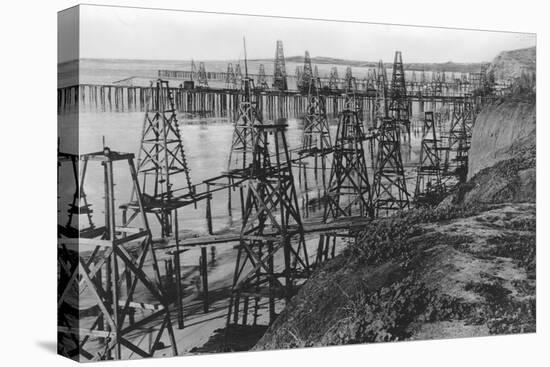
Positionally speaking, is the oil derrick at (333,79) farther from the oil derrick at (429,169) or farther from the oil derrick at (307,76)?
the oil derrick at (429,169)

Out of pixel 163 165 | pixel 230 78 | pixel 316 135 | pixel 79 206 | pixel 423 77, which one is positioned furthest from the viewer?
pixel 423 77

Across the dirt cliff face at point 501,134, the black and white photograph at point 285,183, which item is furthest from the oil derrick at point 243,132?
the dirt cliff face at point 501,134

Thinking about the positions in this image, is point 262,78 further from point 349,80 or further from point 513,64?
point 513,64

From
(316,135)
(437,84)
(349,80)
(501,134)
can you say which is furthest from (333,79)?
(501,134)

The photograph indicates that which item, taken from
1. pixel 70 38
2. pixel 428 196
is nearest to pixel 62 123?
pixel 70 38

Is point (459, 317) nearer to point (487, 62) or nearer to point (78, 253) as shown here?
point (487, 62)
